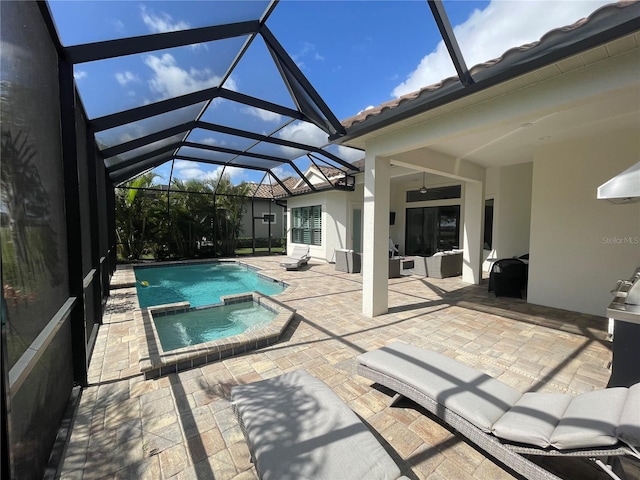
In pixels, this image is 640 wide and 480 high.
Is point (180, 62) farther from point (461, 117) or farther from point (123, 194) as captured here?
point (123, 194)

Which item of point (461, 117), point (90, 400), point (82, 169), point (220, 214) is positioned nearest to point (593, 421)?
point (461, 117)

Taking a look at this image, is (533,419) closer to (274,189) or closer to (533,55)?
(533,55)

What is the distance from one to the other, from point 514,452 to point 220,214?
1783 centimetres

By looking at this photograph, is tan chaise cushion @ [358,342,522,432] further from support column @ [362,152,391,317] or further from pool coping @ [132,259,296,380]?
support column @ [362,152,391,317]

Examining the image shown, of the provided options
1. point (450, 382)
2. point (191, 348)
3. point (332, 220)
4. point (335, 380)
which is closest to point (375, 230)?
point (335, 380)

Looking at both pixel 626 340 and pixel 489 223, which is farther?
pixel 489 223

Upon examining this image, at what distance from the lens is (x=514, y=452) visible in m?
2.11

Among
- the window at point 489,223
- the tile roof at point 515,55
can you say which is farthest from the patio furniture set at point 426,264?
the tile roof at point 515,55

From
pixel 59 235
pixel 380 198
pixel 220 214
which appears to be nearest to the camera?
pixel 59 235

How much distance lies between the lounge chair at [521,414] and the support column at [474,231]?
7265 millimetres

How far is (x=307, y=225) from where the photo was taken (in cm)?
1681

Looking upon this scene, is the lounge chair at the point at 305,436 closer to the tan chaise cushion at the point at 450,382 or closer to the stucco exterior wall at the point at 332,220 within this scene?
the tan chaise cushion at the point at 450,382

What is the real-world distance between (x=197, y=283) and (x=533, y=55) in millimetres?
12594

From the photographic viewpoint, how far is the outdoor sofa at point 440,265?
Result: 1027 cm
